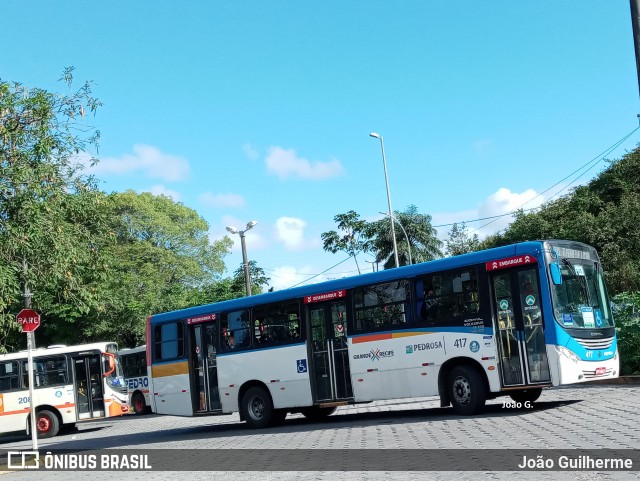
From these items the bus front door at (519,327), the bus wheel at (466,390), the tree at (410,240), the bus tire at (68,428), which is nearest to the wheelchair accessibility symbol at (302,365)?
the bus wheel at (466,390)

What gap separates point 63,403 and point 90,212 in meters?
12.0

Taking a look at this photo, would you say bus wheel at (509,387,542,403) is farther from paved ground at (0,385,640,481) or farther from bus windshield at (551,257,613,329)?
bus windshield at (551,257,613,329)

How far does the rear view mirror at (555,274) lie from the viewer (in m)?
14.9

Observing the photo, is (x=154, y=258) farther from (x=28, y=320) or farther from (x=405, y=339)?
(x=405, y=339)

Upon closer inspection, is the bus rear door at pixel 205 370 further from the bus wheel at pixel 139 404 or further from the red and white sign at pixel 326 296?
the bus wheel at pixel 139 404

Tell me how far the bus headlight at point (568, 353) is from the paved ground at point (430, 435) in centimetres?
93

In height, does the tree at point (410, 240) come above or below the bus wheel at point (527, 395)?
above

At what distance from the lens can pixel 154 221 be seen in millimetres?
60875

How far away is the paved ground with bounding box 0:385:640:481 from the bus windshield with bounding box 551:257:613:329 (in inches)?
63.8

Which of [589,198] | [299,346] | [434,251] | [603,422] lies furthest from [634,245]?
[603,422]

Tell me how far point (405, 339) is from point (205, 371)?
253 inches

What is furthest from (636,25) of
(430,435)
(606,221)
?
(606,221)

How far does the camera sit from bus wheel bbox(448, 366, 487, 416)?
15680 millimetres

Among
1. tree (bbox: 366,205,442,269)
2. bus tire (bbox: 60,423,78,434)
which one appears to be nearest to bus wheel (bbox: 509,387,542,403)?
bus tire (bbox: 60,423,78,434)
